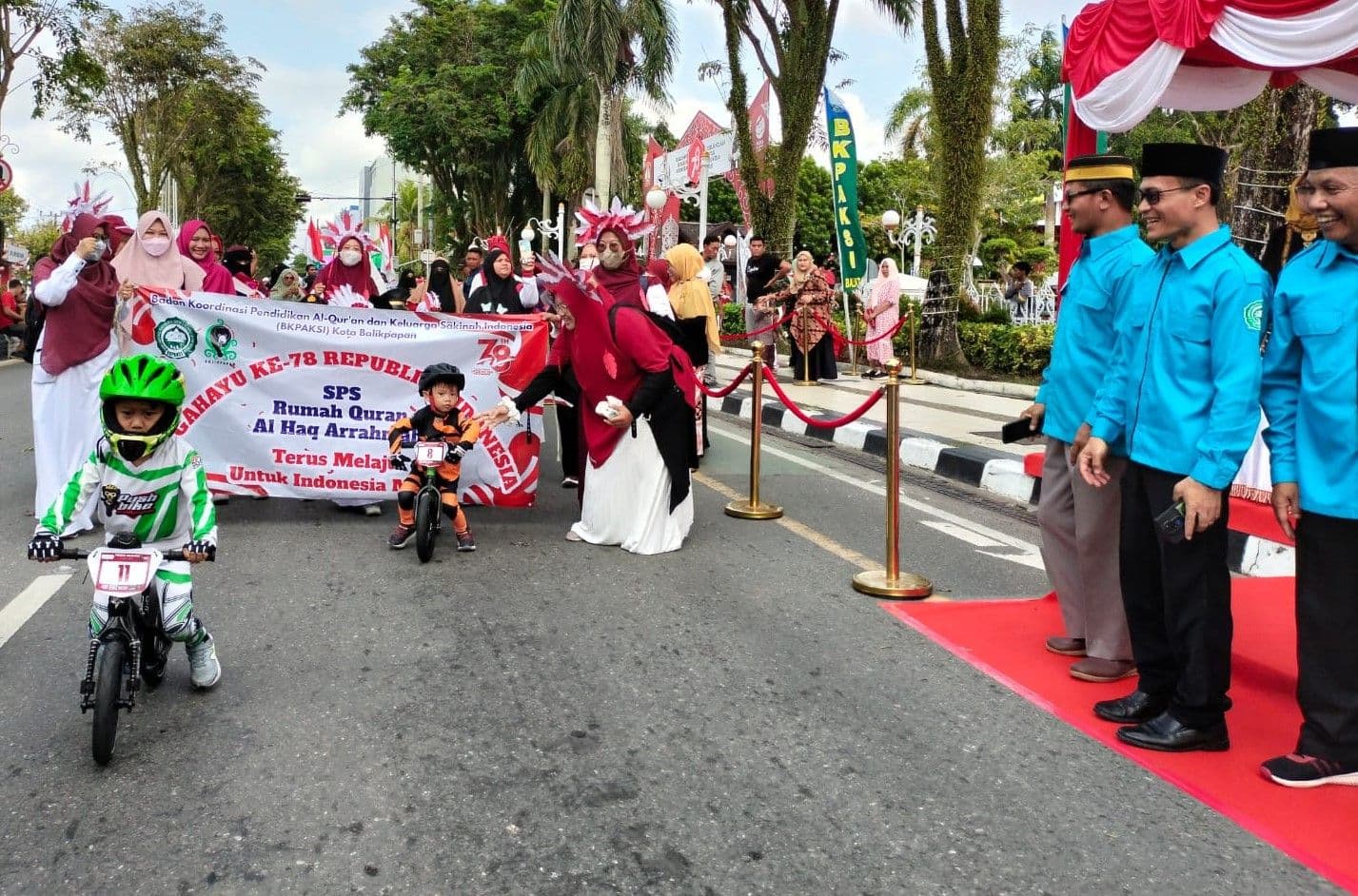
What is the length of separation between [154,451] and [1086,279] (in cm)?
322

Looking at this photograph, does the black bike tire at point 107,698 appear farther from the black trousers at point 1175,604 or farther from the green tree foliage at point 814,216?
the green tree foliage at point 814,216

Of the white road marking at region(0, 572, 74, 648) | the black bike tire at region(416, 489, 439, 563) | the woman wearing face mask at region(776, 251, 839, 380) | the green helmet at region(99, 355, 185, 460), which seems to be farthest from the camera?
the woman wearing face mask at region(776, 251, 839, 380)

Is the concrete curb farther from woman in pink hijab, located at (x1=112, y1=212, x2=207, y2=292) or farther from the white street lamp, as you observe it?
the white street lamp

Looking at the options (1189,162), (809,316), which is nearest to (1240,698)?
(1189,162)

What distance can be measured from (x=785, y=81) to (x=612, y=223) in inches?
627

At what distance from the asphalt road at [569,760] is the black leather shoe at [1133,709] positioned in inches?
7.3

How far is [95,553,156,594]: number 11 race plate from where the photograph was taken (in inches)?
130

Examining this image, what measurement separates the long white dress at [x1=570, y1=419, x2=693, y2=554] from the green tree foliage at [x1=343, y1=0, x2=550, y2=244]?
1302 inches

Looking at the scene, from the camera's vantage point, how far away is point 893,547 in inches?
214

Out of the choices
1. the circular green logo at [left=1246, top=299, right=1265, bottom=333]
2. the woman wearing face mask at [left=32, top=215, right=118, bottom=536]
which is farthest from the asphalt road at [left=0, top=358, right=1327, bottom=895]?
the circular green logo at [left=1246, top=299, right=1265, bottom=333]

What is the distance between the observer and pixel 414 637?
4.51 meters

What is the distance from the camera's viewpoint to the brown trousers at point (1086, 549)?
13.4 ft

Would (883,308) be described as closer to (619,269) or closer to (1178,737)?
(619,269)

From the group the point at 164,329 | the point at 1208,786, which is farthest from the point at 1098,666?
the point at 164,329
